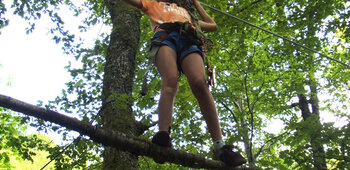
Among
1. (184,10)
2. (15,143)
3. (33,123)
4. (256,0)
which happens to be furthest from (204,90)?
(256,0)

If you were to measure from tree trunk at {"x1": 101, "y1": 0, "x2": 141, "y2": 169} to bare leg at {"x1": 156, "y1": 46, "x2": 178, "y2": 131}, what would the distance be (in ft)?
1.84

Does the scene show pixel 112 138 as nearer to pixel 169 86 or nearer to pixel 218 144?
pixel 169 86

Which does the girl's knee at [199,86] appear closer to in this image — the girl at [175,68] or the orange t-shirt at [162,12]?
the girl at [175,68]

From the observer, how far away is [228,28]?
629cm

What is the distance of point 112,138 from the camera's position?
73.8 inches

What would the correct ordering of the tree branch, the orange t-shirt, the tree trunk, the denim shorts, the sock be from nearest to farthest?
the tree branch, the sock, the denim shorts, the orange t-shirt, the tree trunk

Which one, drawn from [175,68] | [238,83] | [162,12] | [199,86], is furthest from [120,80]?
[238,83]

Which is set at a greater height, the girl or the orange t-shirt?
the orange t-shirt

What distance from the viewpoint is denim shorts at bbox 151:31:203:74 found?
263cm

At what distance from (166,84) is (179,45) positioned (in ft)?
1.64

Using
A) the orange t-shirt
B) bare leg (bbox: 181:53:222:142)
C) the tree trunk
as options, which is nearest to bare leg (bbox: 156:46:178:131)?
bare leg (bbox: 181:53:222:142)

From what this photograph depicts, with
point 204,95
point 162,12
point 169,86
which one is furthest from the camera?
point 162,12

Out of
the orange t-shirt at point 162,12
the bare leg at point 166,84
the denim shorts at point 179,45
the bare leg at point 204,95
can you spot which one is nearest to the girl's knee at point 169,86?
the bare leg at point 166,84

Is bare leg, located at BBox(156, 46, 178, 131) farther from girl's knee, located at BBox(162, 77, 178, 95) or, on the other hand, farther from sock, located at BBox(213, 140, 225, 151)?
sock, located at BBox(213, 140, 225, 151)
